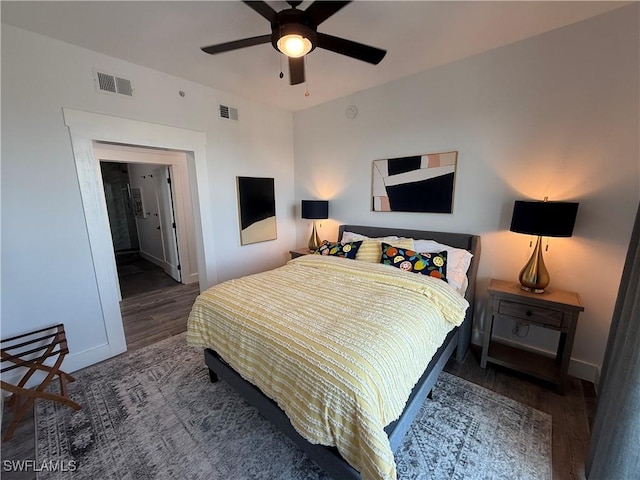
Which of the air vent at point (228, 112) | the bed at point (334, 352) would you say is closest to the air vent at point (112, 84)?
the air vent at point (228, 112)

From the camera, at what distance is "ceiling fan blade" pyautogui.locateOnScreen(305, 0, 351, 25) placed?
1369mm

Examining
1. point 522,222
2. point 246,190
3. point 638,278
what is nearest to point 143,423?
point 246,190

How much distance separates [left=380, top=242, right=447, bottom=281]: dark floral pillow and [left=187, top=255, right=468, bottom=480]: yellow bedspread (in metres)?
0.17

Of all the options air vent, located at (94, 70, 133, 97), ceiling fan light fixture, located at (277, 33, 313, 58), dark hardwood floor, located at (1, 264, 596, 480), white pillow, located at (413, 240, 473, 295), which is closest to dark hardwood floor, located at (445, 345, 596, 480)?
dark hardwood floor, located at (1, 264, 596, 480)

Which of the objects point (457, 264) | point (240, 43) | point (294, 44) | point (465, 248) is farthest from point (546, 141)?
point (240, 43)

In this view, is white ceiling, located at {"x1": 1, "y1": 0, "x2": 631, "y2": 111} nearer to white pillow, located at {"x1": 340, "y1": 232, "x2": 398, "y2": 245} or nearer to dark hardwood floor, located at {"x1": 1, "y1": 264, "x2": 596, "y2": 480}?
white pillow, located at {"x1": 340, "y1": 232, "x2": 398, "y2": 245}

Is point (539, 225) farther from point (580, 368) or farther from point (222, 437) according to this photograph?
point (222, 437)

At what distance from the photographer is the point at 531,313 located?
209 centimetres

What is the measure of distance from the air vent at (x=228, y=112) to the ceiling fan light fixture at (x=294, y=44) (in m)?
1.86

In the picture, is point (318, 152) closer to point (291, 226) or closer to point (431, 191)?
point (291, 226)

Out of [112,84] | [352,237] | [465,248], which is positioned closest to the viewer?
[112,84]

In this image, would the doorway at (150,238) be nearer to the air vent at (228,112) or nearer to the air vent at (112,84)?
the air vent at (112,84)

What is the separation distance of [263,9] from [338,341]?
1.89 meters

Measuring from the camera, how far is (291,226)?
436 centimetres
